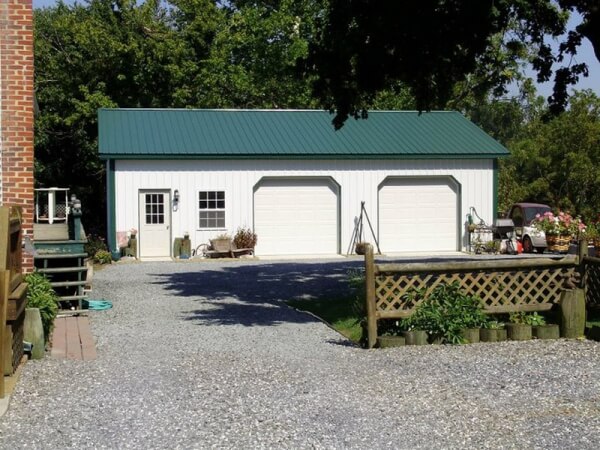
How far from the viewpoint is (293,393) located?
30.2 ft

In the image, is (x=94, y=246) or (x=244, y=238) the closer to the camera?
(x=94, y=246)

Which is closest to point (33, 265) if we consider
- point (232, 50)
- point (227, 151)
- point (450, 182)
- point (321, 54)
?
point (321, 54)

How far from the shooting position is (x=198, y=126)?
31.0 meters

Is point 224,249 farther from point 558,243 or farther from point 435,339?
point 435,339

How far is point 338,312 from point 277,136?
50.6ft

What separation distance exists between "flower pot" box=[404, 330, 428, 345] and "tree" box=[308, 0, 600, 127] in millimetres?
6465

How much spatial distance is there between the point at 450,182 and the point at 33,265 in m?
19.3

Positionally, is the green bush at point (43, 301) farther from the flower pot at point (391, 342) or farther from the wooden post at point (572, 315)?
the wooden post at point (572, 315)

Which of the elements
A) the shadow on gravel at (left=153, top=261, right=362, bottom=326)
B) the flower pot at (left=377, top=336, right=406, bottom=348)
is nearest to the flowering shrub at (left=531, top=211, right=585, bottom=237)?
the shadow on gravel at (left=153, top=261, right=362, bottom=326)

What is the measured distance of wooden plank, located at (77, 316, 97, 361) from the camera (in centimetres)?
1158

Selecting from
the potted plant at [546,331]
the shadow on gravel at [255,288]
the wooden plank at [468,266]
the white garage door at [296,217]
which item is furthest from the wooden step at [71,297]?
the white garage door at [296,217]

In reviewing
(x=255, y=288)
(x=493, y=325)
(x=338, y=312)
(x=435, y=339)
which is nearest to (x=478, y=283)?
A: (x=493, y=325)

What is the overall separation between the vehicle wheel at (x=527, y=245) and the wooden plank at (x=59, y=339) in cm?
2004

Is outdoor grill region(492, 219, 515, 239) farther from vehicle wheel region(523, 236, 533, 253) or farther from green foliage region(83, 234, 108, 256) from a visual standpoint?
green foliage region(83, 234, 108, 256)
